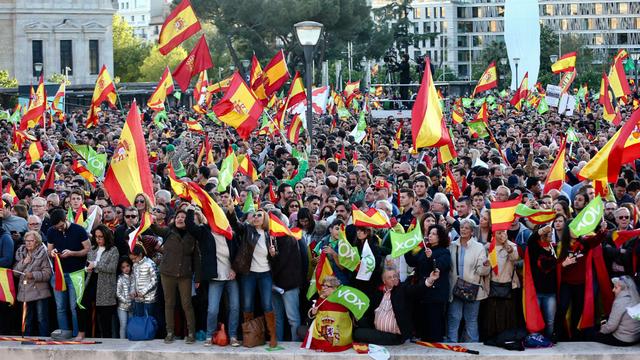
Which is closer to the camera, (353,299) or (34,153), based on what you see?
(353,299)

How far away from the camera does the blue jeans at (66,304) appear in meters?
13.2

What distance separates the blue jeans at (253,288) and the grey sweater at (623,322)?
3.14 m

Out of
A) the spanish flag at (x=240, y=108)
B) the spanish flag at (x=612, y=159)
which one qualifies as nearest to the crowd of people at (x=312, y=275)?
the spanish flag at (x=612, y=159)

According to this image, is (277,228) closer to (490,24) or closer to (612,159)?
(612,159)

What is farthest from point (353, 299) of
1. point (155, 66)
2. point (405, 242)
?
point (155, 66)

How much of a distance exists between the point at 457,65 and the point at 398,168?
477ft

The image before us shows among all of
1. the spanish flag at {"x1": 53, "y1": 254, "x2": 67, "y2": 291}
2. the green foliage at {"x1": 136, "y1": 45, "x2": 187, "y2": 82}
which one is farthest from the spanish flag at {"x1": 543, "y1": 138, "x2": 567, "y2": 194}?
the green foliage at {"x1": 136, "y1": 45, "x2": 187, "y2": 82}

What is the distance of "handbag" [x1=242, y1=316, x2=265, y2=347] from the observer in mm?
12617

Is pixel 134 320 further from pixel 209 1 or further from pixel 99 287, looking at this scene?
pixel 209 1

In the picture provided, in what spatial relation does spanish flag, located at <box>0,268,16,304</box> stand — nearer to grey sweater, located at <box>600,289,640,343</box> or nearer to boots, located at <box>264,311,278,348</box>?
boots, located at <box>264,311,278,348</box>

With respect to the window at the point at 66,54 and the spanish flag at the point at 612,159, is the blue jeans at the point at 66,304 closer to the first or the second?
the spanish flag at the point at 612,159

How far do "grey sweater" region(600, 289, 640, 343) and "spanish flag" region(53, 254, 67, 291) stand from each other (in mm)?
5184

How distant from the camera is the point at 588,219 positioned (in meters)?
11.9

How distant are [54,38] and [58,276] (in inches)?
3564
